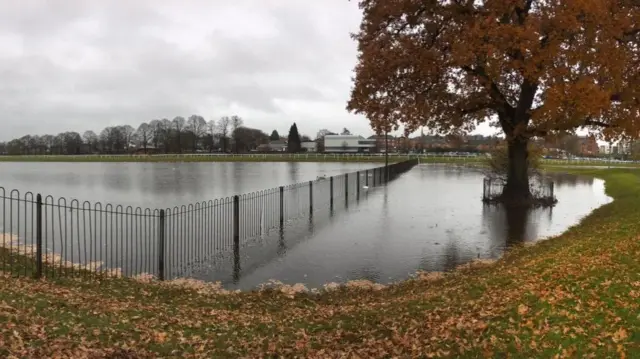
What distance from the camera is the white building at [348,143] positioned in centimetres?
13784

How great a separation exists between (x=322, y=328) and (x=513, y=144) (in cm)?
1639

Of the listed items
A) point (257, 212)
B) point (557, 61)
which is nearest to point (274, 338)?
point (257, 212)

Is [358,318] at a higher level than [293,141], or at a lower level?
lower

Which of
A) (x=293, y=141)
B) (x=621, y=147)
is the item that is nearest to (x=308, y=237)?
(x=621, y=147)

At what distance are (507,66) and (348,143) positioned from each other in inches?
4887

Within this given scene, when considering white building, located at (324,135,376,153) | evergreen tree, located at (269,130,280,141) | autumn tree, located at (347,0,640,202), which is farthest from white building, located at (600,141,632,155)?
evergreen tree, located at (269,130,280,141)

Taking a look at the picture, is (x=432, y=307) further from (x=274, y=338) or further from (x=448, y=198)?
(x=448, y=198)

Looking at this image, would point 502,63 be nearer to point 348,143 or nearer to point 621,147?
point 621,147

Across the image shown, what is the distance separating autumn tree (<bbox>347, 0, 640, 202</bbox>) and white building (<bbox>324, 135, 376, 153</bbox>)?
11594 centimetres

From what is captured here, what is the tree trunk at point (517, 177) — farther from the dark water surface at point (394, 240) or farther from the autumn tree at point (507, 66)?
the dark water surface at point (394, 240)

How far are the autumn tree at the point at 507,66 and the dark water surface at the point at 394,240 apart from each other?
10.7ft

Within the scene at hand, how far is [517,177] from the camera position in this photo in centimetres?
2075

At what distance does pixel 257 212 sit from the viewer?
60.9ft

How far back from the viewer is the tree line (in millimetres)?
122875
